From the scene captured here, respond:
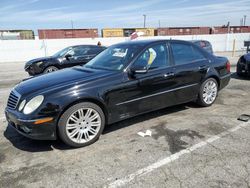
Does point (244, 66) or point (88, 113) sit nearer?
point (88, 113)

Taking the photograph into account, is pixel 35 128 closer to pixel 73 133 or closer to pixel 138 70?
pixel 73 133

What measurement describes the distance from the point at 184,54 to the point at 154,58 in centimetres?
86

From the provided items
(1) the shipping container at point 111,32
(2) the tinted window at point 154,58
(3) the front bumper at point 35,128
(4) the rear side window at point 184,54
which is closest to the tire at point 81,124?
(3) the front bumper at point 35,128

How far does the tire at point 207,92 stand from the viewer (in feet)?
17.0

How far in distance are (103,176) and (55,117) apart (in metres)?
1.12

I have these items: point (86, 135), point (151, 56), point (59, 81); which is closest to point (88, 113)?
point (86, 135)

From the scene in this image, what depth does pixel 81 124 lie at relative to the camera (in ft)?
11.9

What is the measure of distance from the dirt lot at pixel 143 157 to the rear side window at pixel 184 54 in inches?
46.8

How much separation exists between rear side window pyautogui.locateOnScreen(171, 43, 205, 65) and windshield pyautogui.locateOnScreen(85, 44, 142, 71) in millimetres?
841

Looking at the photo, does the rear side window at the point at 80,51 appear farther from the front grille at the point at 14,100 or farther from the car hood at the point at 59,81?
the front grille at the point at 14,100

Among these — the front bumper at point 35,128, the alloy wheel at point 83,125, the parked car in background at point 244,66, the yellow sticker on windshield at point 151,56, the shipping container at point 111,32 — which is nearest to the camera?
the front bumper at point 35,128

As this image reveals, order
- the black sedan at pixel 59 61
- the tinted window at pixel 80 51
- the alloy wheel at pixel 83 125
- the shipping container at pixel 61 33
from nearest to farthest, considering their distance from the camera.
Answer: the alloy wheel at pixel 83 125, the black sedan at pixel 59 61, the tinted window at pixel 80 51, the shipping container at pixel 61 33

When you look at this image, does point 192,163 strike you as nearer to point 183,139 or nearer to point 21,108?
point 183,139

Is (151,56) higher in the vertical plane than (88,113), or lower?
higher
